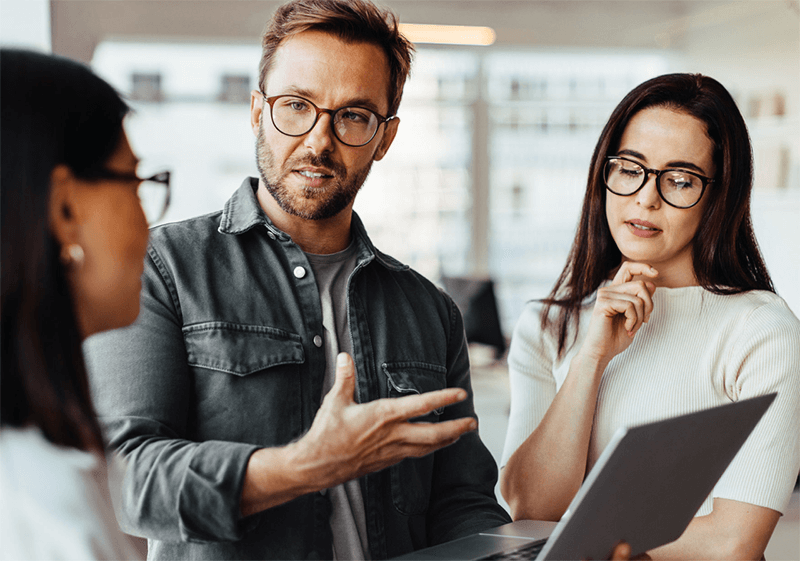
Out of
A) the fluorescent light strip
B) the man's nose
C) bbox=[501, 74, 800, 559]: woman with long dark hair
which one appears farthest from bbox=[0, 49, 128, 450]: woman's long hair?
the fluorescent light strip

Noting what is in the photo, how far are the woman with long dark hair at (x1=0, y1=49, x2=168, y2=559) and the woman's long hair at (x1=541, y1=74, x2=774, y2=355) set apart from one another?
1.06m

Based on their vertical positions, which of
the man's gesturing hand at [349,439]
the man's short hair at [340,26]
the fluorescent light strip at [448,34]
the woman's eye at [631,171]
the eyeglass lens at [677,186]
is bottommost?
the man's gesturing hand at [349,439]

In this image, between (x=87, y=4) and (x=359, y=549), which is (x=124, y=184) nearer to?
(x=359, y=549)

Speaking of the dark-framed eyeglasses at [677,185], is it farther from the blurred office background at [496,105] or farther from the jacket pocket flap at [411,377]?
the blurred office background at [496,105]

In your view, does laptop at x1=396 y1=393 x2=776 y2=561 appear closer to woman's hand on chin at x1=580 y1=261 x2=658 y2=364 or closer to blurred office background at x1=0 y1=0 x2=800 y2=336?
woman's hand on chin at x1=580 y1=261 x2=658 y2=364

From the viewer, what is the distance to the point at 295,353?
131 cm

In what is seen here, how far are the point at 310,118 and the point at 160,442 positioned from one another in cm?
61

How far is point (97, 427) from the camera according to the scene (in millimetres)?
770

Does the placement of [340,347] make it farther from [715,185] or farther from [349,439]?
[715,185]

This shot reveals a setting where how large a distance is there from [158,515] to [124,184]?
483mm

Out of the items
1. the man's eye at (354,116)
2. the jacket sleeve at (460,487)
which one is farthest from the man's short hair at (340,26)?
the jacket sleeve at (460,487)

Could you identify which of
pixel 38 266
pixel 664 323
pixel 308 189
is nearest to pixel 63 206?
pixel 38 266

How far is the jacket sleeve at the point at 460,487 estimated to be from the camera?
4.62 feet

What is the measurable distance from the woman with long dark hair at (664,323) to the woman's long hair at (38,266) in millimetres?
966
